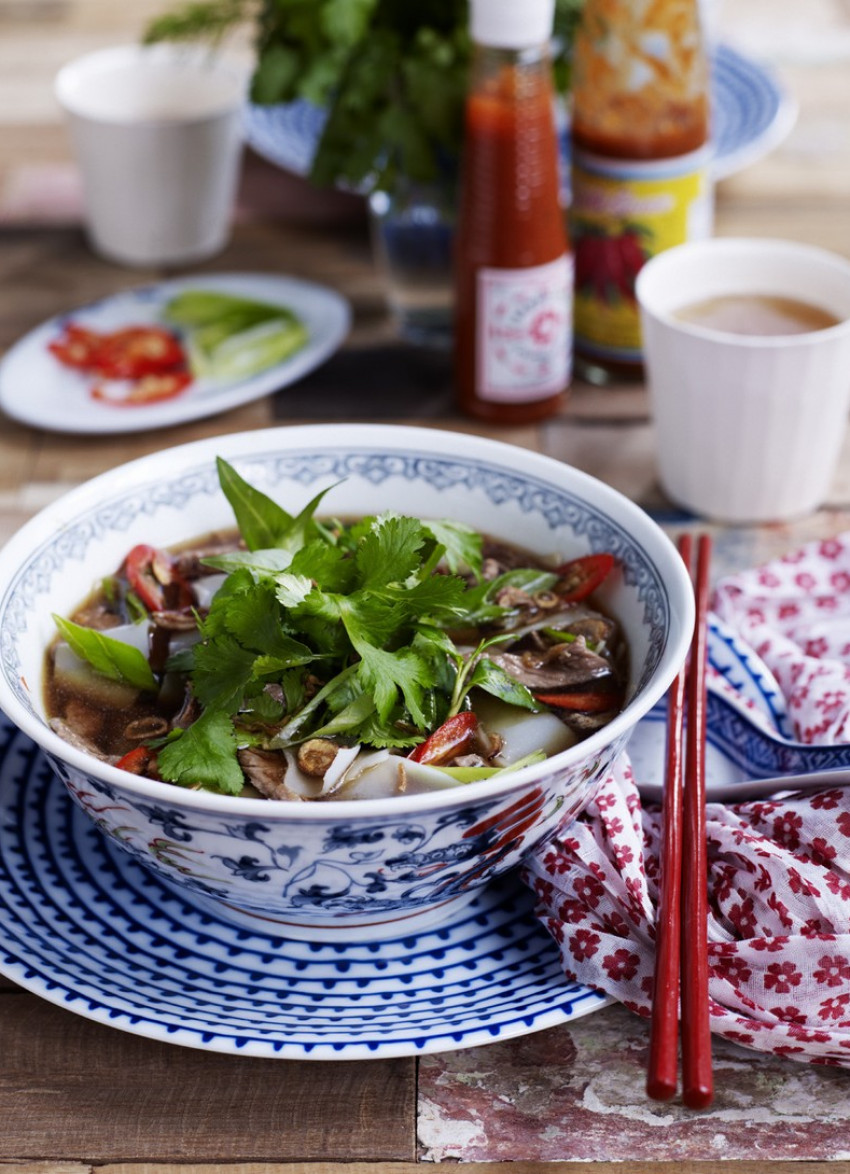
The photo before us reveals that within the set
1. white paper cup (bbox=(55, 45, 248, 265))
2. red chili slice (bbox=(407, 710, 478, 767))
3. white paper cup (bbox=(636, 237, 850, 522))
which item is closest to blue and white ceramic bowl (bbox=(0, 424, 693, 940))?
red chili slice (bbox=(407, 710, 478, 767))

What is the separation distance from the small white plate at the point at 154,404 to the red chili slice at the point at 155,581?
0.76 m

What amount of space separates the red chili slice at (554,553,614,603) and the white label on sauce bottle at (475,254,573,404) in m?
0.77

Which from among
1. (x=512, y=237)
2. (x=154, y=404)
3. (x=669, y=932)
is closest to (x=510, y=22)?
(x=512, y=237)

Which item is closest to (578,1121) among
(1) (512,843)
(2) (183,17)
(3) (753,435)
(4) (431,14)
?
(1) (512,843)

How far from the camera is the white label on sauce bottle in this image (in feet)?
6.94

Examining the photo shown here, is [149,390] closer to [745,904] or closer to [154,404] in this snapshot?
[154,404]

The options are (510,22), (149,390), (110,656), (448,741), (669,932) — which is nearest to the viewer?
(669,932)

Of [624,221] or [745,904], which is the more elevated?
[624,221]

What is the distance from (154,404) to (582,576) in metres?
1.09

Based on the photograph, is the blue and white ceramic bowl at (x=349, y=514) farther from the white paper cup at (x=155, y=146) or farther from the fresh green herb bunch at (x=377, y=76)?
the white paper cup at (x=155, y=146)

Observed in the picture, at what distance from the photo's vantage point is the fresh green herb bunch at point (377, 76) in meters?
2.15

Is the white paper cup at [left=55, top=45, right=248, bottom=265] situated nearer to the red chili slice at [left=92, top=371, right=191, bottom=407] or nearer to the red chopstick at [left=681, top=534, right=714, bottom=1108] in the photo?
the red chili slice at [left=92, top=371, right=191, bottom=407]

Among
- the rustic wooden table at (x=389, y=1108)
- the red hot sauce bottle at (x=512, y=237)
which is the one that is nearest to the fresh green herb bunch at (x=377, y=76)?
the red hot sauce bottle at (x=512, y=237)

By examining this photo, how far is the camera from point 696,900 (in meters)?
1.17
